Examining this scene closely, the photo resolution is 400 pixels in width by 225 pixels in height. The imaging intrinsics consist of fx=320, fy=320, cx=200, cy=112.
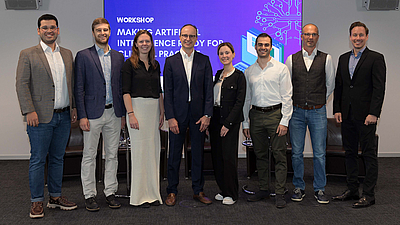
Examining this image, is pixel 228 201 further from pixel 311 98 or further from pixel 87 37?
pixel 87 37

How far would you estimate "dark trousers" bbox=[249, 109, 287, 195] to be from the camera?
3.30m

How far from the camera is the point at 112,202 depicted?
128 inches

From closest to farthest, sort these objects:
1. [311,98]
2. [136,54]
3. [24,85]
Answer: [24,85], [136,54], [311,98]

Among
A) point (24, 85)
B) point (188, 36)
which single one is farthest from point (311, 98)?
point (24, 85)

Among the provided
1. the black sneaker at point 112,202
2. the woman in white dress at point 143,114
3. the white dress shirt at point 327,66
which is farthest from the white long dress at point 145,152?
the white dress shirt at point 327,66

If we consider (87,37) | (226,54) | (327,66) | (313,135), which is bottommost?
(313,135)

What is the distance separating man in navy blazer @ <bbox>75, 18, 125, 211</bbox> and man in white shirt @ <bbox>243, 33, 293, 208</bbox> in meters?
1.38

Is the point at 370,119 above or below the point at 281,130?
above

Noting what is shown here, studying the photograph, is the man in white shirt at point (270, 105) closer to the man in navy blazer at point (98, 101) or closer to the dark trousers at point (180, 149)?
the dark trousers at point (180, 149)

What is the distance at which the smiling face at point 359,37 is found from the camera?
3270 millimetres

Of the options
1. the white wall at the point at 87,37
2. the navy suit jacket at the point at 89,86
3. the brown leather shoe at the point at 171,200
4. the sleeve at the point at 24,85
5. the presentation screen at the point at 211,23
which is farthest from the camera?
the white wall at the point at 87,37

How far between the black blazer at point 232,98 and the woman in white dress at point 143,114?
663mm

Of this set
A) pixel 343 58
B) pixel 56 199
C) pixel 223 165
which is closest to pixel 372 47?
pixel 343 58

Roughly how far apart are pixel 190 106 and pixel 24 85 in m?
1.55
